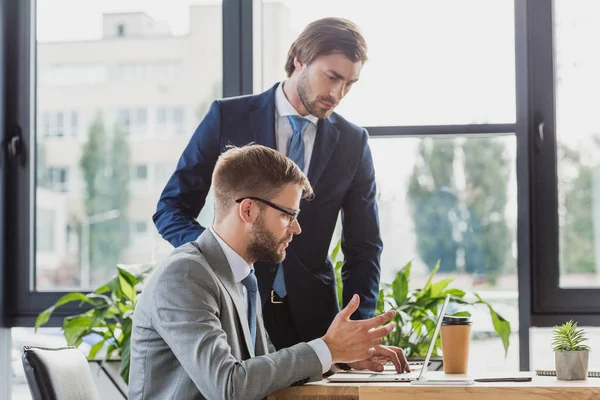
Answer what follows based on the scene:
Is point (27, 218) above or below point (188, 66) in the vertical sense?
below

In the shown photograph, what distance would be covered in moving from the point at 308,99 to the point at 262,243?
3.27 feet

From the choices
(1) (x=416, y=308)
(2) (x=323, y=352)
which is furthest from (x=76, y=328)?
(2) (x=323, y=352)

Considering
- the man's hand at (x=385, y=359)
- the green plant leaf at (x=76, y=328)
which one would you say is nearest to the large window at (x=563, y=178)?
the man's hand at (x=385, y=359)

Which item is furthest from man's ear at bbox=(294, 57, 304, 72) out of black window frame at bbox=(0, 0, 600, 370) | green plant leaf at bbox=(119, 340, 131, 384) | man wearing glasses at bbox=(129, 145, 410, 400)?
green plant leaf at bbox=(119, 340, 131, 384)

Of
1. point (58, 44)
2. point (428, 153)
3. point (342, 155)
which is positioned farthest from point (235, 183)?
point (58, 44)

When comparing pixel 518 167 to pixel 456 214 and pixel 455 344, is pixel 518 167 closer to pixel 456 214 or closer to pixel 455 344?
pixel 456 214

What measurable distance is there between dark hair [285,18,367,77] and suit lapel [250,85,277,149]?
18 cm

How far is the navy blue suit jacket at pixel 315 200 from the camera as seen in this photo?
3215mm

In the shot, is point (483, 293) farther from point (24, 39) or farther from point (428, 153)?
point (24, 39)

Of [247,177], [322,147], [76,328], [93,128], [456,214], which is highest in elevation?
[93,128]

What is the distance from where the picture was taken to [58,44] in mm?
4086

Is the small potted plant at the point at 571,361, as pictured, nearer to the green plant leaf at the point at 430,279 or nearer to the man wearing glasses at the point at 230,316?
the man wearing glasses at the point at 230,316

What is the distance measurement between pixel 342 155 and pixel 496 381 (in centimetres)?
138

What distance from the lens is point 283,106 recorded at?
325 centimetres
